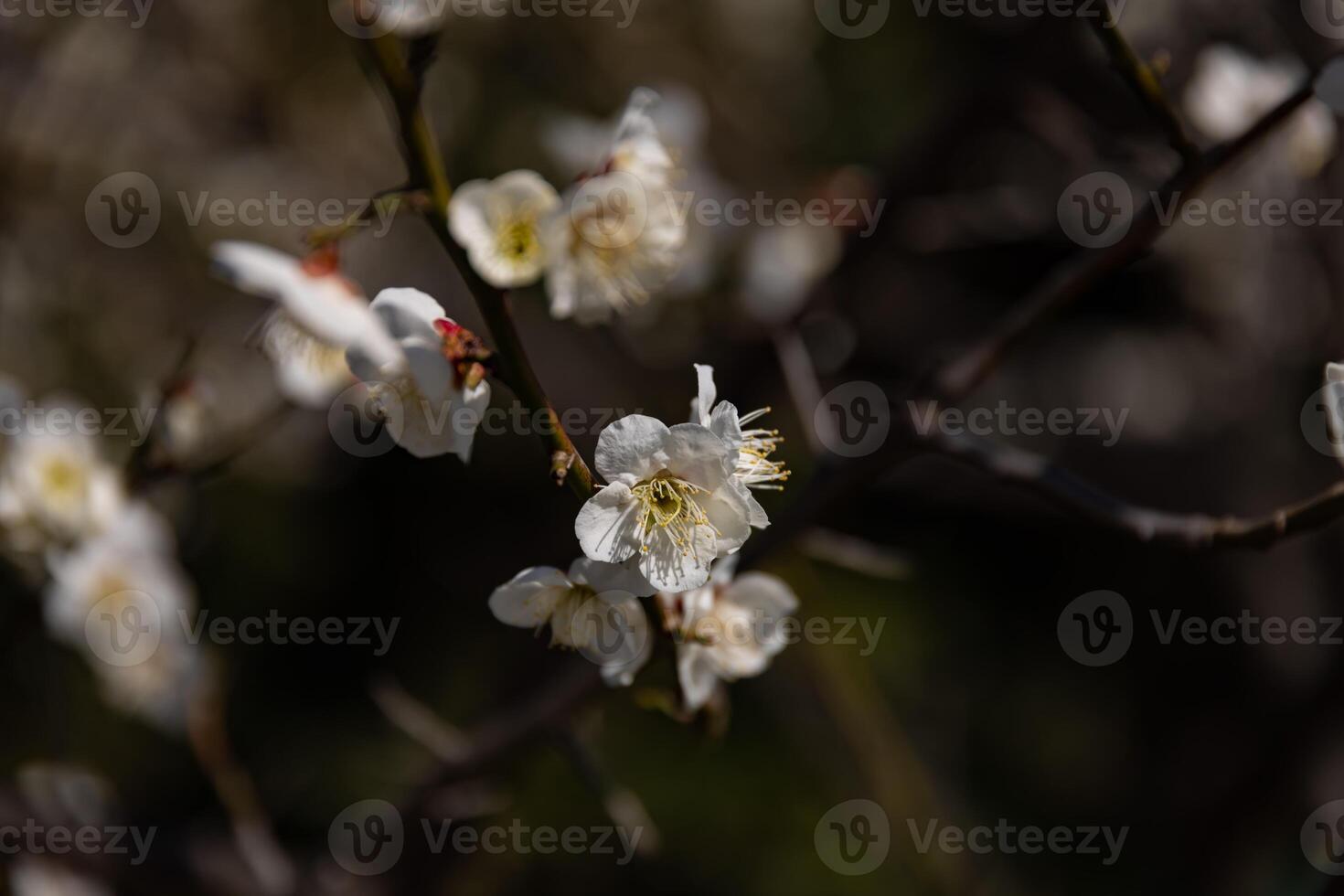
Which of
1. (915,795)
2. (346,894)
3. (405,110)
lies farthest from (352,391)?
(915,795)

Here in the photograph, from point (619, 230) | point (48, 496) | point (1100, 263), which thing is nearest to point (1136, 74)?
point (1100, 263)

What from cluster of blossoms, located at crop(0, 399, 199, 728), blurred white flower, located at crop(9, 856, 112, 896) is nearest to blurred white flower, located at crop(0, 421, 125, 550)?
cluster of blossoms, located at crop(0, 399, 199, 728)

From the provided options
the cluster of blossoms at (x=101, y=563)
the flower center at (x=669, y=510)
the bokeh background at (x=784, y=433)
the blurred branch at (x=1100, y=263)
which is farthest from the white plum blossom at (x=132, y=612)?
the blurred branch at (x=1100, y=263)

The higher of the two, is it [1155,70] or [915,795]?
[1155,70]

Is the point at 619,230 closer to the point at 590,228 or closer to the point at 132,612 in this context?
the point at 590,228

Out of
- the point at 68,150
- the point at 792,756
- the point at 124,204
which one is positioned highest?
the point at 68,150

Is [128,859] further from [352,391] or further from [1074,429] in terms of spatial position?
[1074,429]
